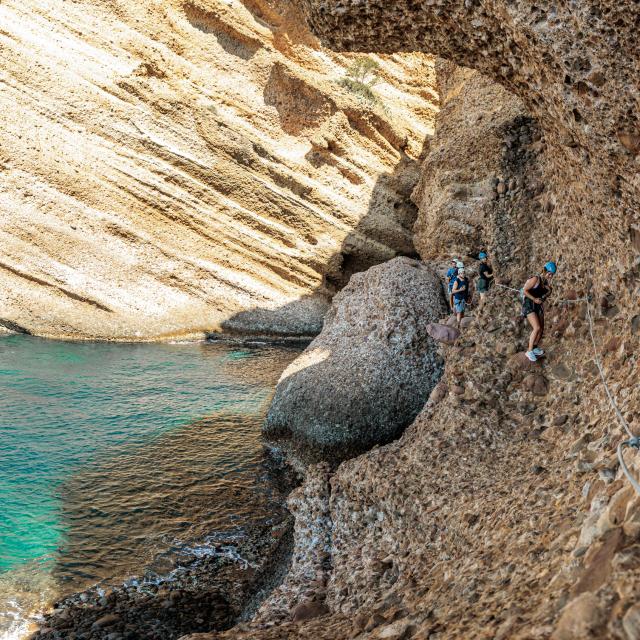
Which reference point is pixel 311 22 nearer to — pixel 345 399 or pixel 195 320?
pixel 345 399

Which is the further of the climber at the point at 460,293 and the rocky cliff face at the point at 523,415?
the climber at the point at 460,293

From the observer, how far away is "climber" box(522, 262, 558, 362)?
6.70 meters

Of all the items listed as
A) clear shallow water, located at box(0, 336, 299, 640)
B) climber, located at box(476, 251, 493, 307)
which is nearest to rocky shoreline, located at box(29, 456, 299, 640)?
clear shallow water, located at box(0, 336, 299, 640)

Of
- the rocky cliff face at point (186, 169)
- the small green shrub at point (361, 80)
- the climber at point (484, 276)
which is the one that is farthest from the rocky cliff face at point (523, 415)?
the small green shrub at point (361, 80)

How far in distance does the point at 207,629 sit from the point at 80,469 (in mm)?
4684

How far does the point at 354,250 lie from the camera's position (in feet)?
72.2

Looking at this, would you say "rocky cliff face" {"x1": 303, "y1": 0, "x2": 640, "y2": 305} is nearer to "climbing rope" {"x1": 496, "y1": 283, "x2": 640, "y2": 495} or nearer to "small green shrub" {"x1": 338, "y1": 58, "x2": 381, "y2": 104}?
"climbing rope" {"x1": 496, "y1": 283, "x2": 640, "y2": 495}

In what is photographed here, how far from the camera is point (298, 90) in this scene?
2120 cm

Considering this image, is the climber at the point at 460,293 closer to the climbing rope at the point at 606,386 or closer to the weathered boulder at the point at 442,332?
the weathered boulder at the point at 442,332

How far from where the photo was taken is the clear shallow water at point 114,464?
720 cm

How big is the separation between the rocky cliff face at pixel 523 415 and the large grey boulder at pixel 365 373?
242 cm

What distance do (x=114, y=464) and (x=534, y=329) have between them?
7.47 metres

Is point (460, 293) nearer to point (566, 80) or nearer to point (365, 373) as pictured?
point (365, 373)

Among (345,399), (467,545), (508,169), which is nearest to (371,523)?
(467,545)
